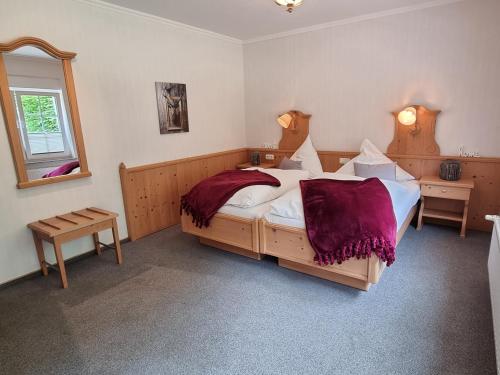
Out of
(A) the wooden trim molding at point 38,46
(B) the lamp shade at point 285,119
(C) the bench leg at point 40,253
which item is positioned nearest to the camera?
(A) the wooden trim molding at point 38,46

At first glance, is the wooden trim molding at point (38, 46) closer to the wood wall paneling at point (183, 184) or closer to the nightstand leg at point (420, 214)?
the wood wall paneling at point (183, 184)

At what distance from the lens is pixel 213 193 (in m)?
3.18

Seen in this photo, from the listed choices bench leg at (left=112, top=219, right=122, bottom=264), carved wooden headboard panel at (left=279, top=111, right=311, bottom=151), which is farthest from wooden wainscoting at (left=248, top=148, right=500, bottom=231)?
bench leg at (left=112, top=219, right=122, bottom=264)

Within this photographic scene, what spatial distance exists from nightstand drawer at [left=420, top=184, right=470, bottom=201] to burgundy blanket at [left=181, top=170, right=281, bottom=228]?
173cm

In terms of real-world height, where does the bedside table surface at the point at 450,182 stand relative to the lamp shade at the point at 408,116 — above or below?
below

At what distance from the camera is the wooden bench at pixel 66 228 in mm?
2588

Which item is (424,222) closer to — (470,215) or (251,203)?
(470,215)

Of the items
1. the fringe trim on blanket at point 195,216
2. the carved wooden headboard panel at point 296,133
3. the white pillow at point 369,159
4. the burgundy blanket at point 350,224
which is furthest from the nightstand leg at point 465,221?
the fringe trim on blanket at point 195,216

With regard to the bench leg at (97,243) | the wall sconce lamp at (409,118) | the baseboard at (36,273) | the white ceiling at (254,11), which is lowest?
the baseboard at (36,273)

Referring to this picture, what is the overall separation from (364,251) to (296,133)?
9.20ft

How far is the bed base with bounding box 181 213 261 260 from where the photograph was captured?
114 inches

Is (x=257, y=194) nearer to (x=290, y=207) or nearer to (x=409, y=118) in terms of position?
(x=290, y=207)

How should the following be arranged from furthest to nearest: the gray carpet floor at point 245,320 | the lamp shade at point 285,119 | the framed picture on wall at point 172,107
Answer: the lamp shade at point 285,119
the framed picture on wall at point 172,107
the gray carpet floor at point 245,320

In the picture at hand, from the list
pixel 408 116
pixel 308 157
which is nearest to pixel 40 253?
pixel 308 157
